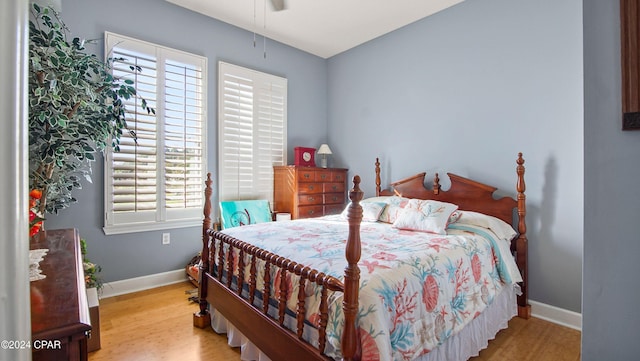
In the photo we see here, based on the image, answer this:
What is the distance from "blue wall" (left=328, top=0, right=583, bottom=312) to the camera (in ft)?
8.20

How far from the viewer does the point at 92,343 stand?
2062 millimetres

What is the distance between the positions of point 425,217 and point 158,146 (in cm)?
272

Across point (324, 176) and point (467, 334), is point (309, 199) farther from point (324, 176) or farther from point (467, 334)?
point (467, 334)

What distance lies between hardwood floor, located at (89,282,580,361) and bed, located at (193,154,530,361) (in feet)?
0.40

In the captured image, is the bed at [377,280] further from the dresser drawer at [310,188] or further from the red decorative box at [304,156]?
Answer: the red decorative box at [304,156]

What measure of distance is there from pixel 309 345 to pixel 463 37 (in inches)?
126

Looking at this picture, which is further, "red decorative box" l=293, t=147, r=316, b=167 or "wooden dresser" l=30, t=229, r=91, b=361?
"red decorative box" l=293, t=147, r=316, b=167

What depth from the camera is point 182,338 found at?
224cm

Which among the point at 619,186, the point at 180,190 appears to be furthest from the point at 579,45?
the point at 180,190

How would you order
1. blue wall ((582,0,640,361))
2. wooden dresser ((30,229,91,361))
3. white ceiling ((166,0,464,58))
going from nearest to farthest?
1. wooden dresser ((30,229,91,361))
2. blue wall ((582,0,640,361))
3. white ceiling ((166,0,464,58))

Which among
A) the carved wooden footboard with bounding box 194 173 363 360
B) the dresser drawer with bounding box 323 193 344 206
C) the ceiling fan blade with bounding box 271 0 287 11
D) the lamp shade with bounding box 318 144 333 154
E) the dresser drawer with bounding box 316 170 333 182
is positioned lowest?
the carved wooden footboard with bounding box 194 173 363 360

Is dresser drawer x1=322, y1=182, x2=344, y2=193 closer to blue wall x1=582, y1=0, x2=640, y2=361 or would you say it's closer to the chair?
the chair

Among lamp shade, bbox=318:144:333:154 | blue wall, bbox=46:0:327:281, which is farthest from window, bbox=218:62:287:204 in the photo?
lamp shade, bbox=318:144:333:154

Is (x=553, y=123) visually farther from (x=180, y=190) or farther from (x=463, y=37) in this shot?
(x=180, y=190)
